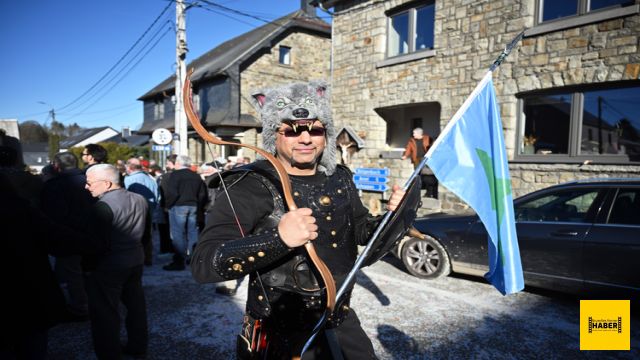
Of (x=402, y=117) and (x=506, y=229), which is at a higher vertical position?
(x=402, y=117)

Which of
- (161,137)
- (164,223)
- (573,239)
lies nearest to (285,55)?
(161,137)

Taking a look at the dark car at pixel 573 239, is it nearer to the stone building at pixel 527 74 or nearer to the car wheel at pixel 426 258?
the car wheel at pixel 426 258

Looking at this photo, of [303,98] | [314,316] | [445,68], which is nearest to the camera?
[314,316]

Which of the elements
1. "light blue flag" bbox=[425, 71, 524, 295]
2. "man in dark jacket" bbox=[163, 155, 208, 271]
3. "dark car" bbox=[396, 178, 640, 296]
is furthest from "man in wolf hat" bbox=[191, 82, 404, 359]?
"man in dark jacket" bbox=[163, 155, 208, 271]

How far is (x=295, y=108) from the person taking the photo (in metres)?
1.82

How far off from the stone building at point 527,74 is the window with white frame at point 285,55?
936cm

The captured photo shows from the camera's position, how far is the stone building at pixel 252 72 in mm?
17438

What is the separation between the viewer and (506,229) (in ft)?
6.77

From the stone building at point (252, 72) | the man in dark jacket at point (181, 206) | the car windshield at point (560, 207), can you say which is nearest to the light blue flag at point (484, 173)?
the car windshield at point (560, 207)

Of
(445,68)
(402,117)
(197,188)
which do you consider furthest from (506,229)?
(402,117)

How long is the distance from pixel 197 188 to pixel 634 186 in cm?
550

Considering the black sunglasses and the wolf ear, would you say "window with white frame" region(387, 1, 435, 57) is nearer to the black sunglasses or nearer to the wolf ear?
the wolf ear

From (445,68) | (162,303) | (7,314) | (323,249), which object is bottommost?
(162,303)

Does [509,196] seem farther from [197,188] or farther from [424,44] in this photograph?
[424,44]
